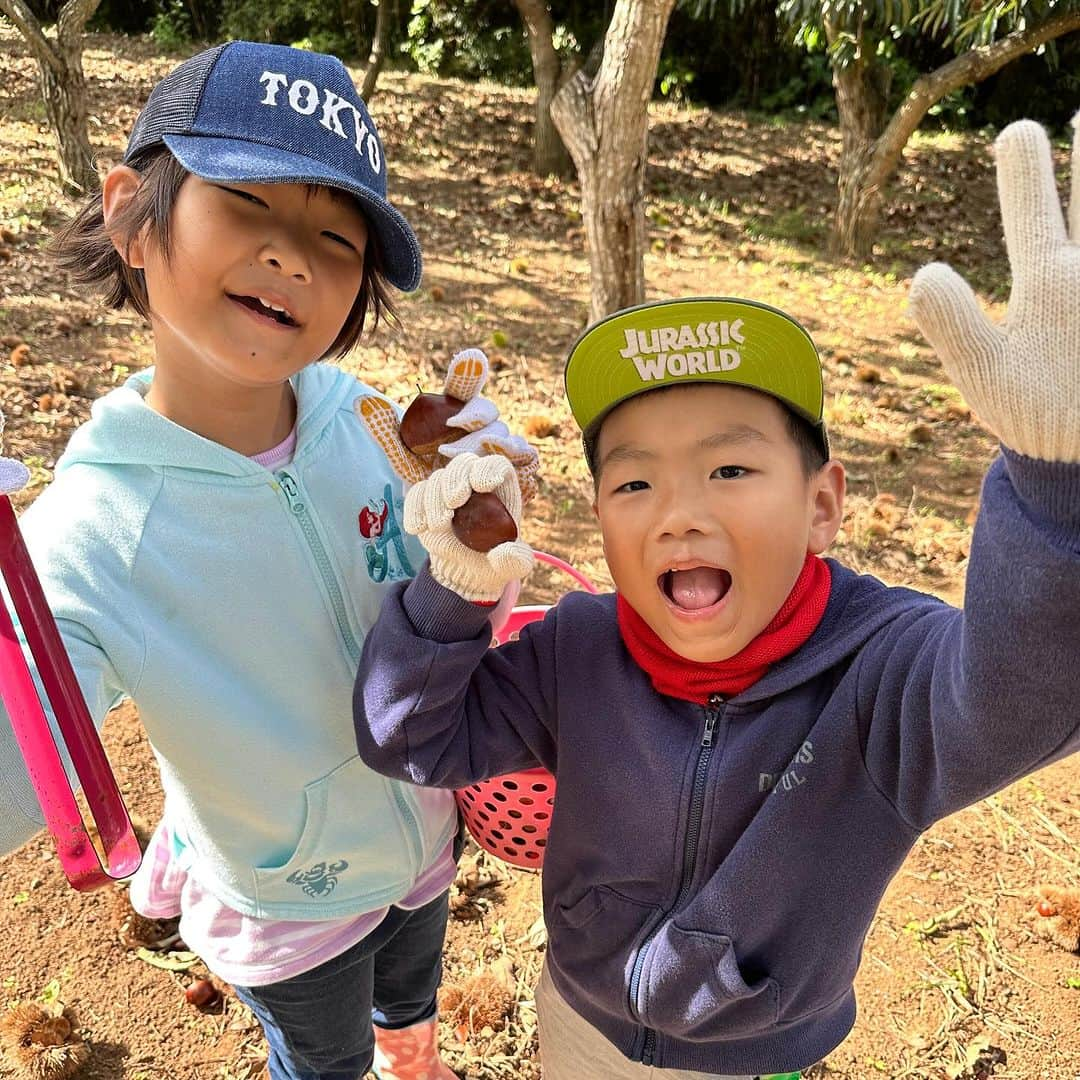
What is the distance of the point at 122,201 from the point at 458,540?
734mm

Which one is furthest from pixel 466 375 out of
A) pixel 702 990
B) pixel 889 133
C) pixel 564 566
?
pixel 889 133

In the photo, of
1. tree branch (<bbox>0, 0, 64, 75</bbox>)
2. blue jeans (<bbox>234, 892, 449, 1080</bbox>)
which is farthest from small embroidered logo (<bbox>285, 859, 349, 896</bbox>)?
tree branch (<bbox>0, 0, 64, 75</bbox>)

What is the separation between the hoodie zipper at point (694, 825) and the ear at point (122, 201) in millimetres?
1018

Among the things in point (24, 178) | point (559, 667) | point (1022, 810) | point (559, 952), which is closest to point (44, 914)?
point (559, 952)

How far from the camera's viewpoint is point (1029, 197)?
0.90 meters

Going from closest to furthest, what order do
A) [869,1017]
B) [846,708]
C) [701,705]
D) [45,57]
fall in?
[846,708] < [701,705] < [869,1017] < [45,57]

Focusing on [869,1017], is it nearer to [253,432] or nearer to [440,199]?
[253,432]

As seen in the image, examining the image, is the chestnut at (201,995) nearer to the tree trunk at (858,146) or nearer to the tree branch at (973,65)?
the tree branch at (973,65)

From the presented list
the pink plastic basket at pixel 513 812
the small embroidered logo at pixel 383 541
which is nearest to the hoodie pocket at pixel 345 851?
the pink plastic basket at pixel 513 812

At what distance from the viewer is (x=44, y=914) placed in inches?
A: 102

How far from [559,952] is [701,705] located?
47 cm

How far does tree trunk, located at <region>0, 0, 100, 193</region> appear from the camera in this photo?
22.2 feet

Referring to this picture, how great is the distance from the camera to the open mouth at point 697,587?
4.28 ft

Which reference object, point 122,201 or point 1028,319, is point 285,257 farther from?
point 1028,319
